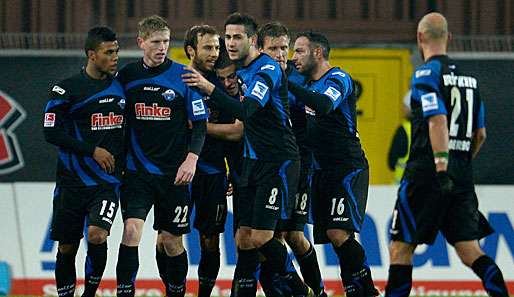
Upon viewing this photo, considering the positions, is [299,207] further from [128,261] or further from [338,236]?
[128,261]

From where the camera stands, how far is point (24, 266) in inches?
505

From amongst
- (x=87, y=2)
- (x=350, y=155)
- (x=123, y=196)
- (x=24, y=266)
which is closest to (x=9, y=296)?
(x=24, y=266)

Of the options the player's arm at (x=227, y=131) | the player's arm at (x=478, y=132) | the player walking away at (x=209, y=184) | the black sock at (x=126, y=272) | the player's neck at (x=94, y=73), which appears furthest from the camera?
the player walking away at (x=209, y=184)

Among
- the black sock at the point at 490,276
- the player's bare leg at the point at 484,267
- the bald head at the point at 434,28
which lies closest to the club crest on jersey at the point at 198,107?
the bald head at the point at 434,28

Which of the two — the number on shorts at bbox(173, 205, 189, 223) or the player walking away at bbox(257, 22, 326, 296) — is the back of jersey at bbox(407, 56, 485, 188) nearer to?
the player walking away at bbox(257, 22, 326, 296)

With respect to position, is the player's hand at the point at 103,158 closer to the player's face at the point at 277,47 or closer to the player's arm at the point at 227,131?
the player's arm at the point at 227,131

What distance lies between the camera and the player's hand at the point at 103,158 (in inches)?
387

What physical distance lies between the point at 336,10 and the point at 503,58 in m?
2.26

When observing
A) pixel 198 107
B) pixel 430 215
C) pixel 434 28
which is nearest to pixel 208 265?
pixel 198 107

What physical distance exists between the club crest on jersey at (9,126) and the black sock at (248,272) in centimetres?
709

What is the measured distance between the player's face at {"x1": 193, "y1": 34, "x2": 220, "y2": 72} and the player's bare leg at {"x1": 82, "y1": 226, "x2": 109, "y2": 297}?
173cm

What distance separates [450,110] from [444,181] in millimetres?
490

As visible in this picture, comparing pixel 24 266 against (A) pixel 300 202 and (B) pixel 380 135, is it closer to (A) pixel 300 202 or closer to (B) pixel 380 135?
(A) pixel 300 202

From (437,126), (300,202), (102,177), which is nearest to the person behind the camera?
(437,126)
